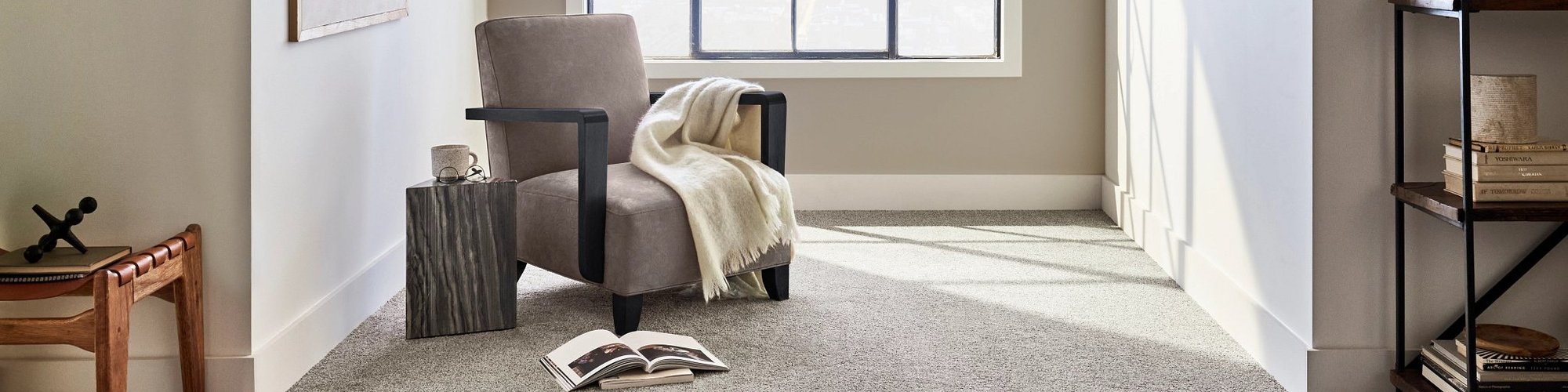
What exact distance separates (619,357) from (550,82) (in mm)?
1004

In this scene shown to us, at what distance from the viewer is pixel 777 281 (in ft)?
11.1

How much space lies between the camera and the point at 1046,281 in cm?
366

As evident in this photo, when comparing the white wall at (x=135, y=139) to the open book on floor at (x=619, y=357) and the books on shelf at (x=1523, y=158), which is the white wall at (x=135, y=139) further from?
the books on shelf at (x=1523, y=158)

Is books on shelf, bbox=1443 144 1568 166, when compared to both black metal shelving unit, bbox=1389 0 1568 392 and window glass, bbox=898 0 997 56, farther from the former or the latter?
window glass, bbox=898 0 997 56

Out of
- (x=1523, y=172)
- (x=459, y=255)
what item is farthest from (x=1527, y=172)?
(x=459, y=255)

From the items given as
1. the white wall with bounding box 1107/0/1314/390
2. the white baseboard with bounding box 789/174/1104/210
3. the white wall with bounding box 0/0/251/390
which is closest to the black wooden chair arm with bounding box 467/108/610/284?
the white wall with bounding box 0/0/251/390

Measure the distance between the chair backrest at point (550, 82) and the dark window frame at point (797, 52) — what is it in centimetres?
156

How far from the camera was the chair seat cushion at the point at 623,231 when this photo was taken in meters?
2.96

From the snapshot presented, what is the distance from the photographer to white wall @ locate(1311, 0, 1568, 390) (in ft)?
7.72

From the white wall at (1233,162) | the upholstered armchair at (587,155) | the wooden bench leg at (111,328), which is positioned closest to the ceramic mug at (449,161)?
the upholstered armchair at (587,155)

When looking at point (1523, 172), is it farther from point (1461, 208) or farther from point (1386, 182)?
point (1386, 182)

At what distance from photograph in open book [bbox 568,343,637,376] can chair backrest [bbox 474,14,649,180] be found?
0.81 meters

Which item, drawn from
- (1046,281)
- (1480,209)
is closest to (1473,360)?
(1480,209)

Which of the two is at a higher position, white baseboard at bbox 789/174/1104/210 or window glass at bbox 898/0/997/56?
window glass at bbox 898/0/997/56
